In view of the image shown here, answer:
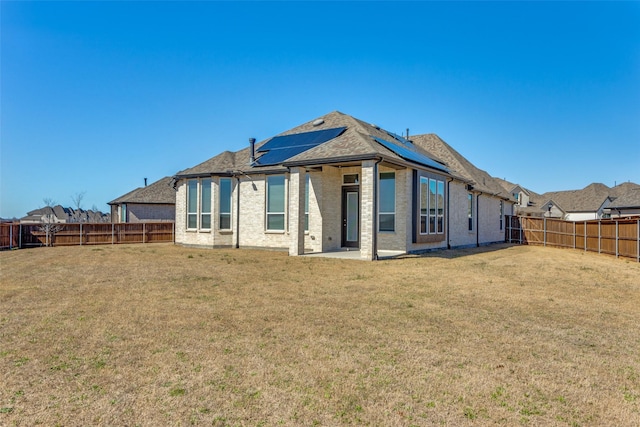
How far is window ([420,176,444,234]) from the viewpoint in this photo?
643 inches

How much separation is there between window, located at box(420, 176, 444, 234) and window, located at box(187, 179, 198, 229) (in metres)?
11.1

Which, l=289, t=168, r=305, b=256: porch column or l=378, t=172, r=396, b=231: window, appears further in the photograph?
l=378, t=172, r=396, b=231: window

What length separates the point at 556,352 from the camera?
460 centimetres

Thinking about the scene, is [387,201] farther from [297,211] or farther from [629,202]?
[629,202]

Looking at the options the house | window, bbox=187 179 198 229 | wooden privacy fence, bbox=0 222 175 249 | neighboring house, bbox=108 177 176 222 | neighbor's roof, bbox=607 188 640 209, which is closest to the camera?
the house

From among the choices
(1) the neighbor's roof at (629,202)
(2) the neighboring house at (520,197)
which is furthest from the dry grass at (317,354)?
(2) the neighboring house at (520,197)

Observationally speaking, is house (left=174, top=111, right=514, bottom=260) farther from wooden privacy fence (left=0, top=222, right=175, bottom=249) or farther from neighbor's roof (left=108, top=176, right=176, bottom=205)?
neighbor's roof (left=108, top=176, right=176, bottom=205)

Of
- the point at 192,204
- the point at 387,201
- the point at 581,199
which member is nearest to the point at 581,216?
the point at 581,199

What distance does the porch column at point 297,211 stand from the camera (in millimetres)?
15195

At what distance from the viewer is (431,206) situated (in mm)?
16891

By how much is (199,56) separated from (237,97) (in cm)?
336

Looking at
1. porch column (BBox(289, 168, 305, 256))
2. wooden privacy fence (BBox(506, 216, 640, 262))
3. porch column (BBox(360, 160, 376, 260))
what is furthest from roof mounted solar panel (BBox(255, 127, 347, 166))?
wooden privacy fence (BBox(506, 216, 640, 262))

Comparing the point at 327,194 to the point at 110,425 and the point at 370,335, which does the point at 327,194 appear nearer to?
the point at 370,335

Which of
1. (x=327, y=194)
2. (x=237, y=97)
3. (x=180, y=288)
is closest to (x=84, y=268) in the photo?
(x=180, y=288)
